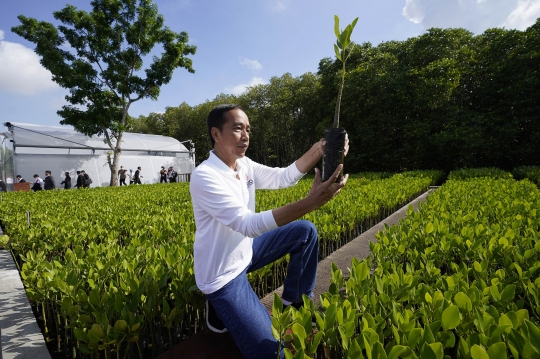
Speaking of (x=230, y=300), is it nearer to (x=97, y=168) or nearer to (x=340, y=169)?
(x=340, y=169)

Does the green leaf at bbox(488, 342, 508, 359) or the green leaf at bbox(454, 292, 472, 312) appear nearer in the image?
the green leaf at bbox(488, 342, 508, 359)

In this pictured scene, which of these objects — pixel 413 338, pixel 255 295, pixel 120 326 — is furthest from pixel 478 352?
pixel 120 326

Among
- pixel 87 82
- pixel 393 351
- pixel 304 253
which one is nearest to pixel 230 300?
pixel 304 253

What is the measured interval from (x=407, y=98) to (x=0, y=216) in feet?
70.4

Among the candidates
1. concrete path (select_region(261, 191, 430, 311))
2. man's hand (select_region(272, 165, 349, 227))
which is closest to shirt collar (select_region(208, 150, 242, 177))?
man's hand (select_region(272, 165, 349, 227))

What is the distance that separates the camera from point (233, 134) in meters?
2.17

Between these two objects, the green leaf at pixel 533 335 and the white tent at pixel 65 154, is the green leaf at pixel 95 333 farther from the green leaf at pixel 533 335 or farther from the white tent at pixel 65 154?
the white tent at pixel 65 154

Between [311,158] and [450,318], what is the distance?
1.51 metres

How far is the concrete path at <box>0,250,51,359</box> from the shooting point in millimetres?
2217

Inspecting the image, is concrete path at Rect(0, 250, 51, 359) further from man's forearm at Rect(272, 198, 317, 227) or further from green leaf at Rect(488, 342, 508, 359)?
green leaf at Rect(488, 342, 508, 359)

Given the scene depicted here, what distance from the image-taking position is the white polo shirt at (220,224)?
1851 mm

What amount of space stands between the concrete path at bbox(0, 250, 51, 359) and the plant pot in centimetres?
233

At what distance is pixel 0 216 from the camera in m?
6.87

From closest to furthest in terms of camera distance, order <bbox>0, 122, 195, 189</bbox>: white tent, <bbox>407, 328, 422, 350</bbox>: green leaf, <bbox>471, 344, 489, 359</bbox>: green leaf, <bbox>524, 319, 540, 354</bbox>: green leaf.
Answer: <bbox>471, 344, 489, 359</bbox>: green leaf → <bbox>524, 319, 540, 354</bbox>: green leaf → <bbox>407, 328, 422, 350</bbox>: green leaf → <bbox>0, 122, 195, 189</bbox>: white tent
